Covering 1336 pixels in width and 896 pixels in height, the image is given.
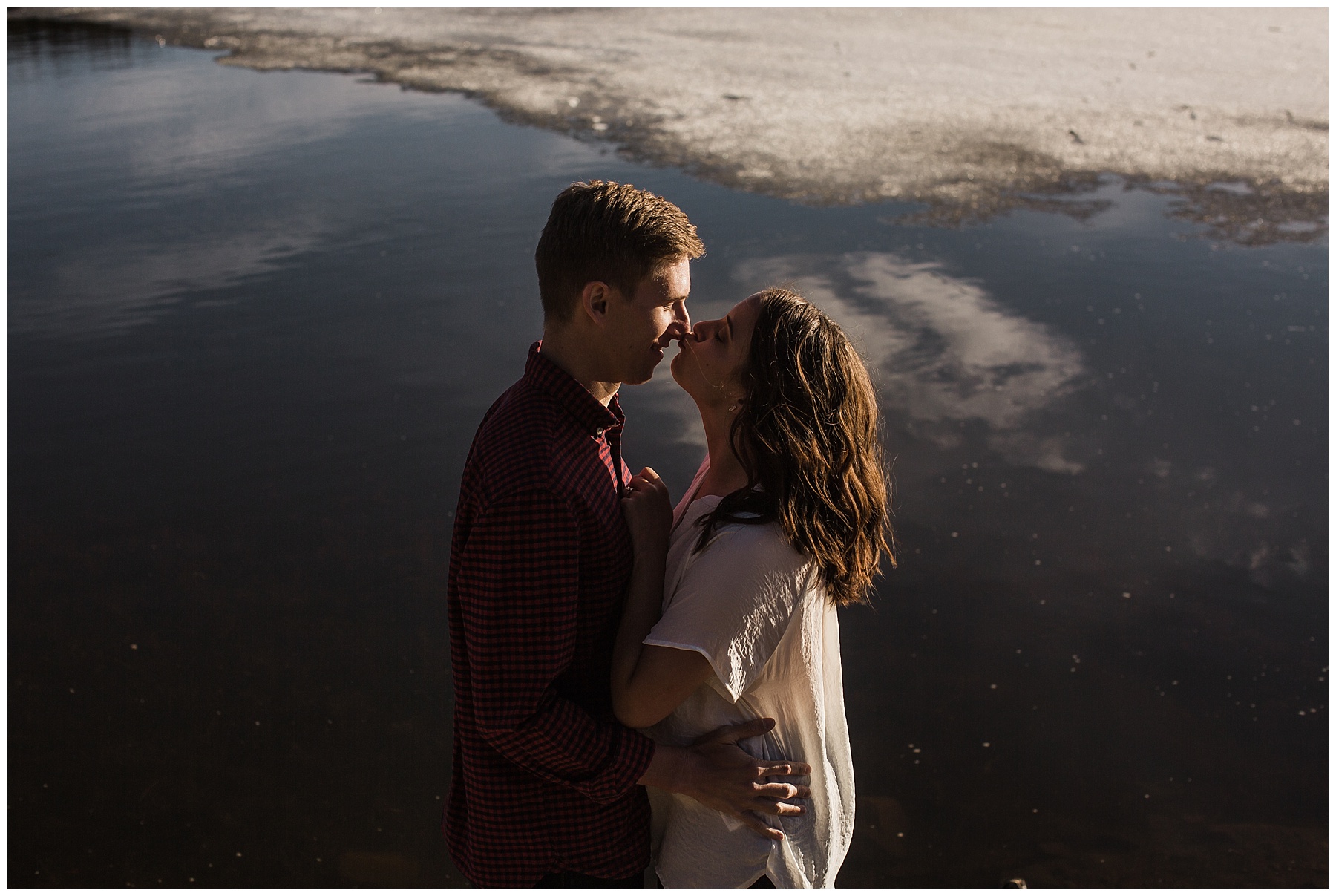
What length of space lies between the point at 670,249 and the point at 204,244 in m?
9.46

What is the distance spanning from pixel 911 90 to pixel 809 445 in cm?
1333

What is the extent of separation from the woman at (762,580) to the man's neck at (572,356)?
A: 0.27 metres

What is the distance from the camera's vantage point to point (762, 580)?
7.52 feet

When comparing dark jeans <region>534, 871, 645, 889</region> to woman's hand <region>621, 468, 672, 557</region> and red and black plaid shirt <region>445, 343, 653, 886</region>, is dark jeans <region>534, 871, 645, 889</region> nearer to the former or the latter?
red and black plaid shirt <region>445, 343, 653, 886</region>

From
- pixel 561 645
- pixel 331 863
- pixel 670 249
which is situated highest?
pixel 670 249

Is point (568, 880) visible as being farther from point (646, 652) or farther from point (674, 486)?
point (674, 486)

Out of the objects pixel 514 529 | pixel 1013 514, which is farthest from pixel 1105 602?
pixel 514 529

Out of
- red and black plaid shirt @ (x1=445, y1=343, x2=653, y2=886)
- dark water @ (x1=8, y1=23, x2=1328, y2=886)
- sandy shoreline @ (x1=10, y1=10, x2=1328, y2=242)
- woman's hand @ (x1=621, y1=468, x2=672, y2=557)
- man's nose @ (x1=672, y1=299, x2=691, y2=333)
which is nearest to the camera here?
red and black plaid shirt @ (x1=445, y1=343, x2=653, y2=886)

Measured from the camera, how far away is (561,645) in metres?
2.22

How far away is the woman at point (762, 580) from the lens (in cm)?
230

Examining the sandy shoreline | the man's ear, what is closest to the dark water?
the sandy shoreline

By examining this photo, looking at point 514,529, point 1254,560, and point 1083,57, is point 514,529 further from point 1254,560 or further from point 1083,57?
point 1083,57

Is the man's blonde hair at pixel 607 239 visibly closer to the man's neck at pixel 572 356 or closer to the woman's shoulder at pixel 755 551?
the man's neck at pixel 572 356

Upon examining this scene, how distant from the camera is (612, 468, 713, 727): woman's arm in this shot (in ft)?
7.50
